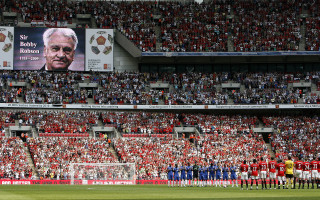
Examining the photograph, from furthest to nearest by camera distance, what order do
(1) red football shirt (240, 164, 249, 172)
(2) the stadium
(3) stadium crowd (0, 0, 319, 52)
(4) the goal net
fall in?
(3) stadium crowd (0, 0, 319, 52)
(2) the stadium
(4) the goal net
(1) red football shirt (240, 164, 249, 172)

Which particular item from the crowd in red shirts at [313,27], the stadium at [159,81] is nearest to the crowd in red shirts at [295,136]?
the stadium at [159,81]

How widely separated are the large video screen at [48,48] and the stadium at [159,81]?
4.7 inches

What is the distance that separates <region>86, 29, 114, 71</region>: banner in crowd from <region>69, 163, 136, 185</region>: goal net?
73.3 feet

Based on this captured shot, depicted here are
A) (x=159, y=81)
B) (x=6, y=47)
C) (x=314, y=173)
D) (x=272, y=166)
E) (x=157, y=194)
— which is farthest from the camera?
(x=159, y=81)

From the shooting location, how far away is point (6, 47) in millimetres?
64875

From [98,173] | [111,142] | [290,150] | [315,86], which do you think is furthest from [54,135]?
[315,86]

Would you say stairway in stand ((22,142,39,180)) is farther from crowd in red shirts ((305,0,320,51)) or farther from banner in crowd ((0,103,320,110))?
crowd in red shirts ((305,0,320,51))

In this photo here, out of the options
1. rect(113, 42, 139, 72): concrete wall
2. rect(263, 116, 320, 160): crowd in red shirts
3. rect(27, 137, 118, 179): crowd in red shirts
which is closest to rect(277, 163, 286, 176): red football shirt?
rect(27, 137, 118, 179): crowd in red shirts

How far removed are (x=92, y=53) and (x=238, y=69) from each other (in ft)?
61.9

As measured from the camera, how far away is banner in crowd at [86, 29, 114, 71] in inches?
2611

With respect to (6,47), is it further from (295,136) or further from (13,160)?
(295,136)

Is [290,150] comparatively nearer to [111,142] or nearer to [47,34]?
[111,142]

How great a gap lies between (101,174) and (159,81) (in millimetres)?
25051

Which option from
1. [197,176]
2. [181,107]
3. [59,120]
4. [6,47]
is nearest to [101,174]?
[197,176]
